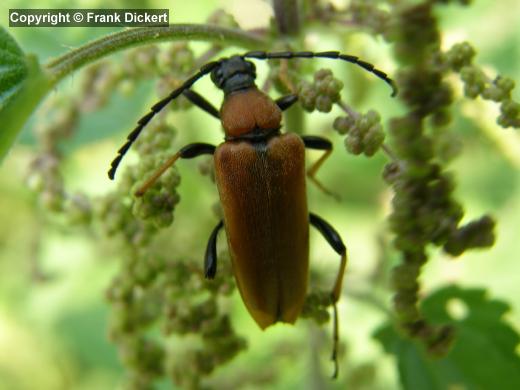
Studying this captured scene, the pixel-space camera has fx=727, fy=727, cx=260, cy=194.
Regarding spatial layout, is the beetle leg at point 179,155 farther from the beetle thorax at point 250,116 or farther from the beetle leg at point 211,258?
the beetle leg at point 211,258

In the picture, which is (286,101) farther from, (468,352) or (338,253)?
(468,352)

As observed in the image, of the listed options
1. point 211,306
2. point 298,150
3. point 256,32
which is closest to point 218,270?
point 211,306

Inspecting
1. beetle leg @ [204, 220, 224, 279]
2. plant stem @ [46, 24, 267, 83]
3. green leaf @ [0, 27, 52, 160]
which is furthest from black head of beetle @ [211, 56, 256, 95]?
green leaf @ [0, 27, 52, 160]

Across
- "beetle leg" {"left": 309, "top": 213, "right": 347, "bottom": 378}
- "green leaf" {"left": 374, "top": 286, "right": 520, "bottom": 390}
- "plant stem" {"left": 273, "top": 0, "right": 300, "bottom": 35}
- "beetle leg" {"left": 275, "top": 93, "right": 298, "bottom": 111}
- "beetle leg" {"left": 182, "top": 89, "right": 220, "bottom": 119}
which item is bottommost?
"green leaf" {"left": 374, "top": 286, "right": 520, "bottom": 390}

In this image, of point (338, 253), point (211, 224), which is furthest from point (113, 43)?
point (211, 224)

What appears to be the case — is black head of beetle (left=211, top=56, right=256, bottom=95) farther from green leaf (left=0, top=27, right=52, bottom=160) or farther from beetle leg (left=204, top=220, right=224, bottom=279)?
green leaf (left=0, top=27, right=52, bottom=160)

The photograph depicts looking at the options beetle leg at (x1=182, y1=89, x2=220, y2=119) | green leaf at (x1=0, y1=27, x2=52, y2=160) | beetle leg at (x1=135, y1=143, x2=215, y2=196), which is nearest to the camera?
green leaf at (x1=0, y1=27, x2=52, y2=160)
